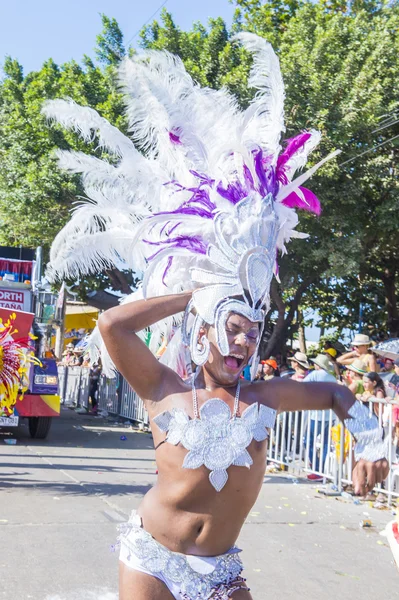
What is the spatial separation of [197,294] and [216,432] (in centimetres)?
56

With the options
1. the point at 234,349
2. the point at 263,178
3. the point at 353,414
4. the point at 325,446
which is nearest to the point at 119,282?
the point at 325,446

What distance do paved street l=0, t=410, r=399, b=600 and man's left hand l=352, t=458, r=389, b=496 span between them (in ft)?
8.89

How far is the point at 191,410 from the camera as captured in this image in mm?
2779

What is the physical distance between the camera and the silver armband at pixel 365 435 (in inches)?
101

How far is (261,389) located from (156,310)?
0.55 meters

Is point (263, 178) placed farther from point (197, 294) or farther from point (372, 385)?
point (372, 385)

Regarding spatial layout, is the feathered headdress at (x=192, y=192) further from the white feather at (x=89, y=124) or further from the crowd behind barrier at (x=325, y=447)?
the crowd behind barrier at (x=325, y=447)

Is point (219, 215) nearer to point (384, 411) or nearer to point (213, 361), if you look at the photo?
point (213, 361)

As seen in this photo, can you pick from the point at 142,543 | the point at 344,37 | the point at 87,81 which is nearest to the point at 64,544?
the point at 142,543

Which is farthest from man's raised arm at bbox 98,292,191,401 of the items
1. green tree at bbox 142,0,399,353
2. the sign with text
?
green tree at bbox 142,0,399,353

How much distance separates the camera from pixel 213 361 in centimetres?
281

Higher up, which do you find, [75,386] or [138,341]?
[138,341]

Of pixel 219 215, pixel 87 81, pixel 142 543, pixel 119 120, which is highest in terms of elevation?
pixel 87 81

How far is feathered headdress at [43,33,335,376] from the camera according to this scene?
9.55 feet
